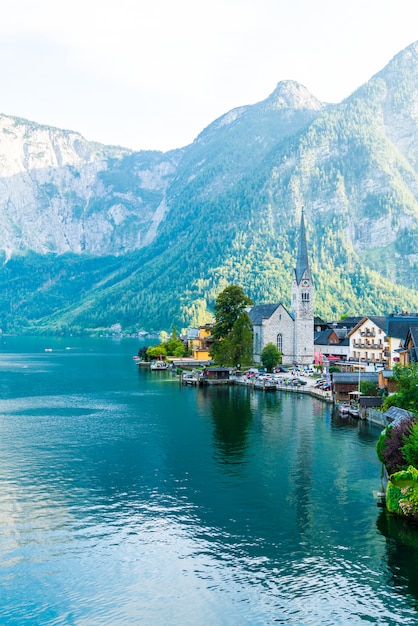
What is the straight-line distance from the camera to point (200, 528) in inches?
1628

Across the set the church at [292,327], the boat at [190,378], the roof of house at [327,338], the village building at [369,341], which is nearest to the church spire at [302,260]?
the church at [292,327]

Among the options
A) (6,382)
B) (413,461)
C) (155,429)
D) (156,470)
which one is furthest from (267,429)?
(6,382)

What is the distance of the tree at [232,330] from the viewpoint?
5330 inches

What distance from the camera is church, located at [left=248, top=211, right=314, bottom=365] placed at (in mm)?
142750

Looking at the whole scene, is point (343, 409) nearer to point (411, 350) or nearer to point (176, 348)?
point (411, 350)

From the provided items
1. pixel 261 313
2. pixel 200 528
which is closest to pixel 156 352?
pixel 261 313

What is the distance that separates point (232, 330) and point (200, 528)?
316ft

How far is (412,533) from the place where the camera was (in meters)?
40.6

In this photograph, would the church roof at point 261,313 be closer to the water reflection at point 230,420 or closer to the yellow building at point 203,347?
the yellow building at point 203,347

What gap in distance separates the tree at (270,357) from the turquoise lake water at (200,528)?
52.4 m

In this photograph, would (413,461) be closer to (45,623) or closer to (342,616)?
(342,616)

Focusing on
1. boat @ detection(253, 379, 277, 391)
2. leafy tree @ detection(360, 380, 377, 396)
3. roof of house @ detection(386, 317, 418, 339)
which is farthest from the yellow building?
leafy tree @ detection(360, 380, 377, 396)

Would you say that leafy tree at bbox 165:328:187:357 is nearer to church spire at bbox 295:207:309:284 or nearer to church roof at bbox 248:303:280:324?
church roof at bbox 248:303:280:324

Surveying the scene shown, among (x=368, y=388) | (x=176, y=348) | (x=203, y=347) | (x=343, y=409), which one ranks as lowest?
(x=343, y=409)
